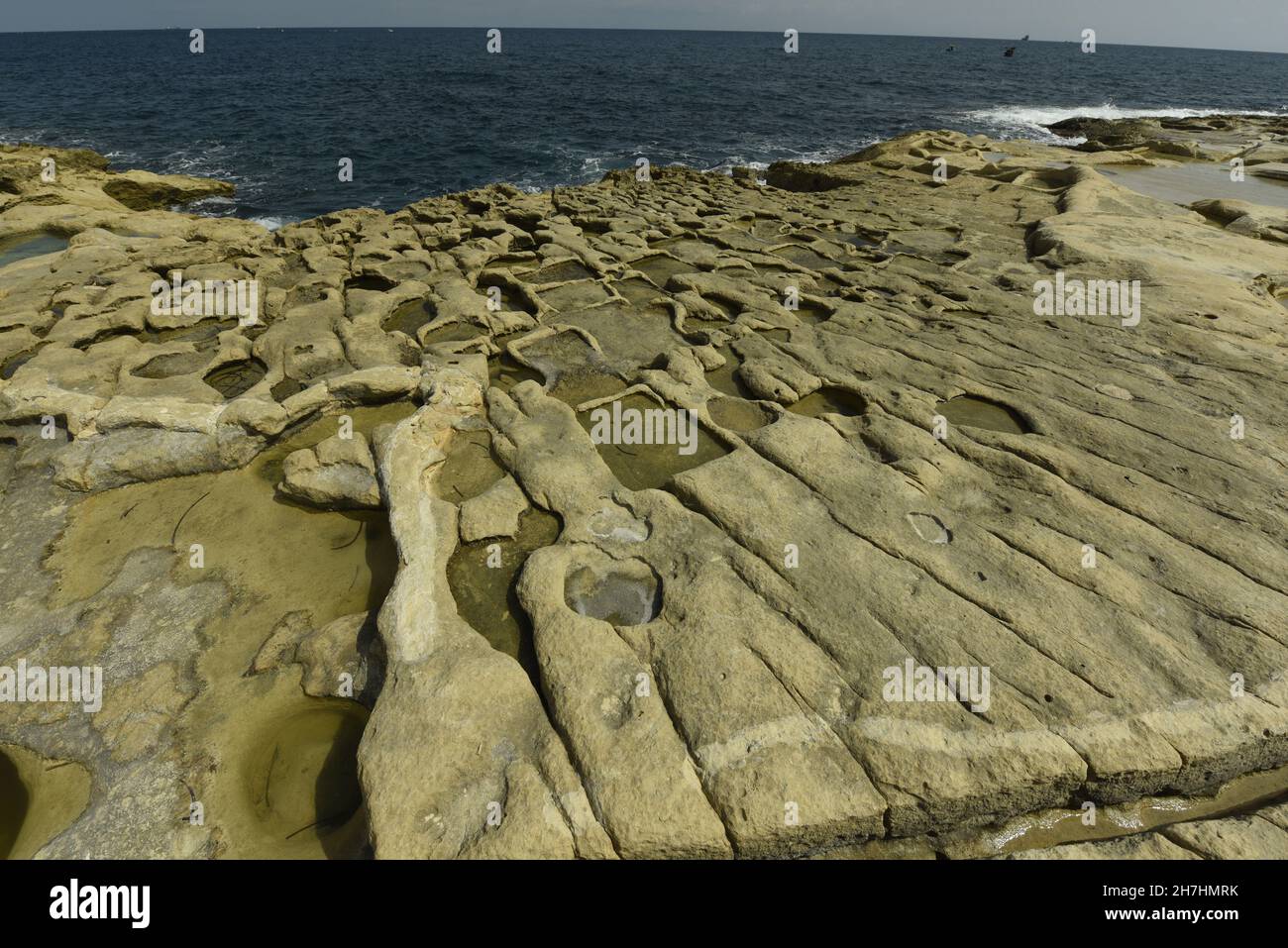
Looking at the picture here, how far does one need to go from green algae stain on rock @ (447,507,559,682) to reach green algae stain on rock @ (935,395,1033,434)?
5178 mm

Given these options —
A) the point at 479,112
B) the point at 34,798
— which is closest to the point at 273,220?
the point at 34,798

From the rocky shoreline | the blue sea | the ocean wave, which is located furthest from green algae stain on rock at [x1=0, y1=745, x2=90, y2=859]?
the ocean wave

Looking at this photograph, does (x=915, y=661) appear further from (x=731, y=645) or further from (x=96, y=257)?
(x=96, y=257)

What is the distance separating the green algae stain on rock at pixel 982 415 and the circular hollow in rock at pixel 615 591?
458 centimetres

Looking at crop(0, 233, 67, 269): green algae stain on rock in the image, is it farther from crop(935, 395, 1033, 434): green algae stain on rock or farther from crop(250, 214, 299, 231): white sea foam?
crop(935, 395, 1033, 434): green algae stain on rock

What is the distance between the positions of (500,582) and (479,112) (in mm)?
47885

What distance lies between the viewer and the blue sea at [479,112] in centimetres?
2884

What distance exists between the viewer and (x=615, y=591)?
524 centimetres

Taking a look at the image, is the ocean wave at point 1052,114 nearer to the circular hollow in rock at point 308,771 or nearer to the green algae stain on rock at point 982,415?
the green algae stain on rock at point 982,415

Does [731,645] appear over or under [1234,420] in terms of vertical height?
under

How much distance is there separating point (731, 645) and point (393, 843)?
2513mm
